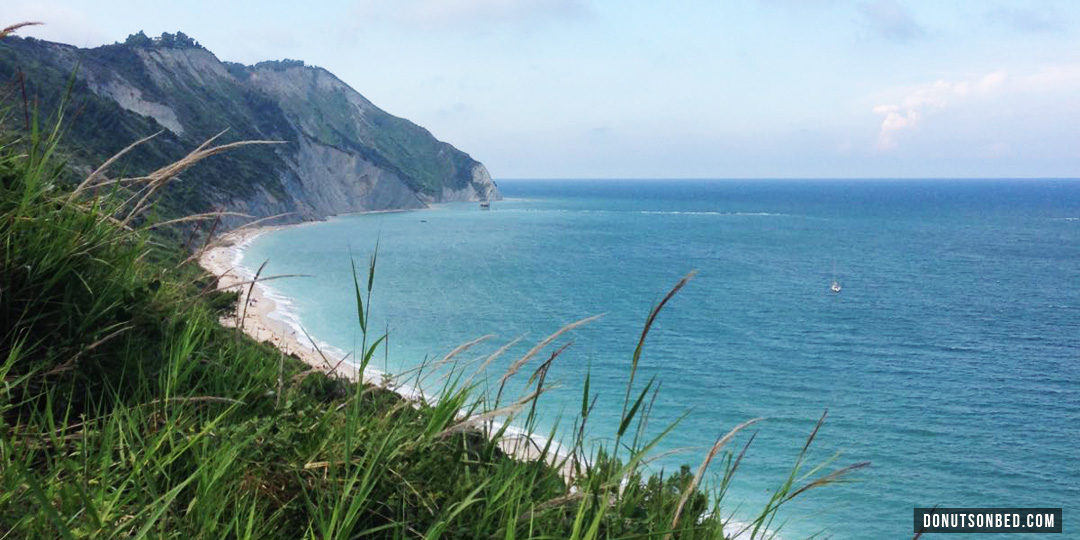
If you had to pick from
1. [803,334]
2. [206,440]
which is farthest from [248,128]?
[206,440]

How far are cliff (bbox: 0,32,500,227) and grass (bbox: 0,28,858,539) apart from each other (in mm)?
31863

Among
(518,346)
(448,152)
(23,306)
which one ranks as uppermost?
(448,152)

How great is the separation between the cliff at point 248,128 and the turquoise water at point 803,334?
30.3ft

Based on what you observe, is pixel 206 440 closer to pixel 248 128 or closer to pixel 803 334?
pixel 803 334

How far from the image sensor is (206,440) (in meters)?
2.06

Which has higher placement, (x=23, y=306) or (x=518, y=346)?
(x=23, y=306)

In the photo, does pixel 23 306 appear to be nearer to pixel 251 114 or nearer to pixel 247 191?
pixel 247 191

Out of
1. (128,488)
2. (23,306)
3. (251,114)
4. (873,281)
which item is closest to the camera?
(128,488)

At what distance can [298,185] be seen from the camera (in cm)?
10800

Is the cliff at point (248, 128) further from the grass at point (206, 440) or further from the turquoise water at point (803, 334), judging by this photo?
the grass at point (206, 440)

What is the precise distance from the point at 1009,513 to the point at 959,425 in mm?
7152

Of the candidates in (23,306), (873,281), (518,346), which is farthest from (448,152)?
(23,306)

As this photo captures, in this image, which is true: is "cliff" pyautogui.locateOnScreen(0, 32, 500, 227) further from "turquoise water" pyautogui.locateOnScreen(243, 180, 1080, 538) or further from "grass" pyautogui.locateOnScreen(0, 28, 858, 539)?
"grass" pyautogui.locateOnScreen(0, 28, 858, 539)

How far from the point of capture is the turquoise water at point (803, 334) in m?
25.2
